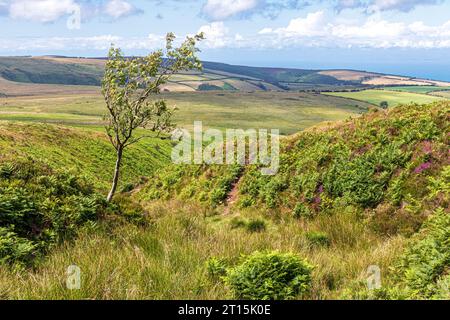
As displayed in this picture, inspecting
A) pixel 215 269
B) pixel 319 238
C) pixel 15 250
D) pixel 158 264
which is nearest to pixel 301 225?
pixel 319 238

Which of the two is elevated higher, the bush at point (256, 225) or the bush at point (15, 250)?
the bush at point (15, 250)

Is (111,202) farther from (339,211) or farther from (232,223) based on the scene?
(339,211)

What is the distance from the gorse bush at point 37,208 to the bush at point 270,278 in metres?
4.11

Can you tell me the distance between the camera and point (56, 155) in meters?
48.2

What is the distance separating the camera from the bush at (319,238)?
34.4 feet

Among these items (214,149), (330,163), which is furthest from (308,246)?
(214,149)

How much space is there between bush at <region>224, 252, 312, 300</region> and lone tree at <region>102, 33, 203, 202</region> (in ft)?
40.0

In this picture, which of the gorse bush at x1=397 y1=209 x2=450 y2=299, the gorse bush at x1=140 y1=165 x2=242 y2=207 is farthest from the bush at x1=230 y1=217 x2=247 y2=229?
the gorse bush at x1=397 y1=209 x2=450 y2=299

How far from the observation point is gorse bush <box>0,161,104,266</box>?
8.09 meters

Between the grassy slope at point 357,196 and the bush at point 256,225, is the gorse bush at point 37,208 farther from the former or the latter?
the bush at point 256,225

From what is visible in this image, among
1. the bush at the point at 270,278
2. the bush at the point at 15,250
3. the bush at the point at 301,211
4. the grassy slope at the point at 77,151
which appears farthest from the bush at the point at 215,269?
the grassy slope at the point at 77,151

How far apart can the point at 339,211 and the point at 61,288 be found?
11.7 metres

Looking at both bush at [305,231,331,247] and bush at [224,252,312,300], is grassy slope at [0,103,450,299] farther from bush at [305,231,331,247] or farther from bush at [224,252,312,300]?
bush at [224,252,312,300]

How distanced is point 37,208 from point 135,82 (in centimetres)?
957
